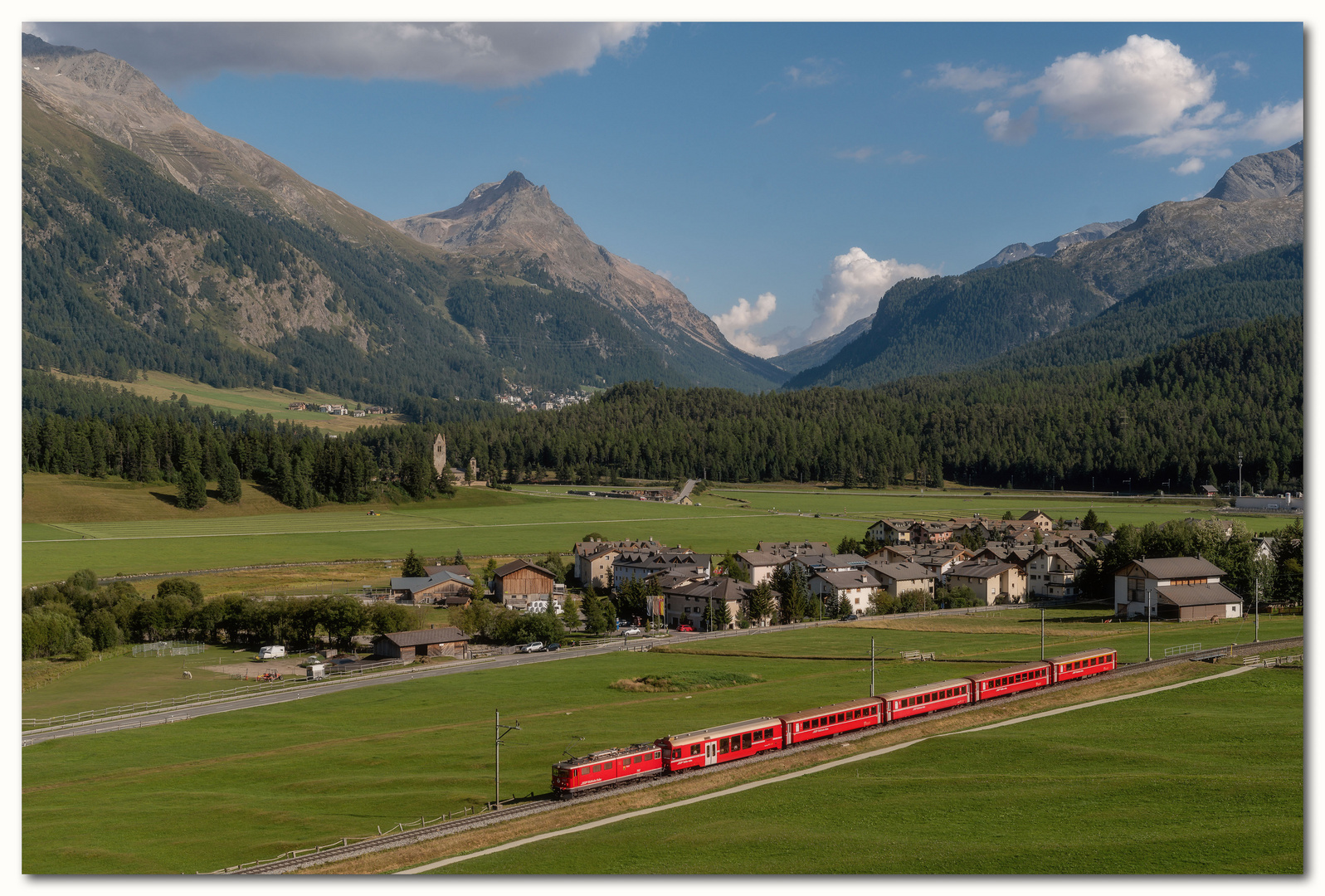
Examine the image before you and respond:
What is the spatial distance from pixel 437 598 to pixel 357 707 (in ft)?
145

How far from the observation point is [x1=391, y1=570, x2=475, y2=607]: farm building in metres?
97.3

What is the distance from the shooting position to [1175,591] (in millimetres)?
74875

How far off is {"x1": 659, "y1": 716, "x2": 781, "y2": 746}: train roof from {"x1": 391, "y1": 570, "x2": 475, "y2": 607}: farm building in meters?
61.5

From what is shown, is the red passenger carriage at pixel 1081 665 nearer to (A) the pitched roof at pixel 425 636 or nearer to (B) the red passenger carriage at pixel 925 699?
(B) the red passenger carriage at pixel 925 699

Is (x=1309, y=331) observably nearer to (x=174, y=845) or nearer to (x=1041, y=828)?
(x=1041, y=828)

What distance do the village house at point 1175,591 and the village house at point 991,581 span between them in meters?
18.7

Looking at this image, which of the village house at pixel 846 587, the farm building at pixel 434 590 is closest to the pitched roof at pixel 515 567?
the farm building at pixel 434 590

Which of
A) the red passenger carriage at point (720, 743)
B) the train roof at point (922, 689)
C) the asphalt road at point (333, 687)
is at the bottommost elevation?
the asphalt road at point (333, 687)

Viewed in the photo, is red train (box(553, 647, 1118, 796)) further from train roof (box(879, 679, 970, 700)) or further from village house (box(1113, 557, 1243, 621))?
village house (box(1113, 557, 1243, 621))

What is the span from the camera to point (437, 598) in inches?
Result: 3868

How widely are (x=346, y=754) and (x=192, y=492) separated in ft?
390

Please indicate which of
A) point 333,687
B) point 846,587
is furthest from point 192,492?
point 846,587

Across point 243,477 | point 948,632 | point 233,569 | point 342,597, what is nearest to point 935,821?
point 948,632

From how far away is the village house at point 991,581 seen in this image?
330 ft
